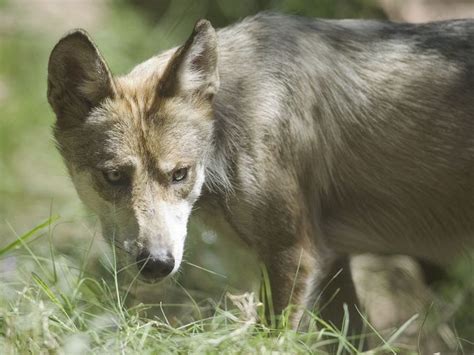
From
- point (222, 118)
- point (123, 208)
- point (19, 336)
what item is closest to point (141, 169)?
point (123, 208)

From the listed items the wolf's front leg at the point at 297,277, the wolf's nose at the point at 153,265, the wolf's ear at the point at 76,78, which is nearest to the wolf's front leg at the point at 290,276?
the wolf's front leg at the point at 297,277

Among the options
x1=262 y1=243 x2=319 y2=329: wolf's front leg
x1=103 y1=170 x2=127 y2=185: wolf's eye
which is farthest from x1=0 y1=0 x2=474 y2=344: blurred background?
x1=262 y1=243 x2=319 y2=329: wolf's front leg

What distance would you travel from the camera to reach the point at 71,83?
528 cm

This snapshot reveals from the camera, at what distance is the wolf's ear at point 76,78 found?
5.07 m

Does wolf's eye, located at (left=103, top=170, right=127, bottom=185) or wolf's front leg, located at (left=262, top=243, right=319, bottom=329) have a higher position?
wolf's eye, located at (left=103, top=170, right=127, bottom=185)

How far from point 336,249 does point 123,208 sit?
1335 millimetres

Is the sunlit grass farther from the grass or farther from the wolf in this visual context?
the wolf

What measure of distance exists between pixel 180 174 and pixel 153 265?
0.54 m

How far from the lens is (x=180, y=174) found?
5.24 m

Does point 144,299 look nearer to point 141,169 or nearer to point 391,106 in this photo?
point 141,169

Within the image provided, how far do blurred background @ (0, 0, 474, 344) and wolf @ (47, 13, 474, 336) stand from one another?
1.59 m

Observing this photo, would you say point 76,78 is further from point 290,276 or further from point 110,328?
point 290,276

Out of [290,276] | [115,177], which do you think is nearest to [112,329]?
[115,177]

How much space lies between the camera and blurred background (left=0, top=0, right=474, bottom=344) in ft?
26.0
